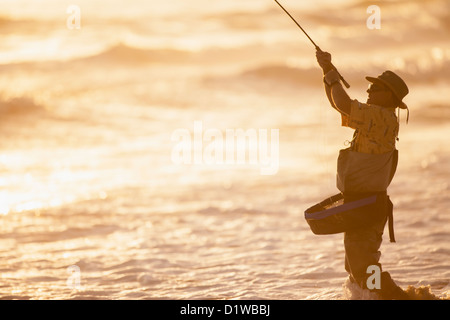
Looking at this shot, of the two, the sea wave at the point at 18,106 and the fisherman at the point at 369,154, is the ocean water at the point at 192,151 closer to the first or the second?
the sea wave at the point at 18,106

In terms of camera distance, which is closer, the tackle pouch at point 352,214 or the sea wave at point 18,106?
the tackle pouch at point 352,214

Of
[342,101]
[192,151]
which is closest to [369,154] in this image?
[342,101]

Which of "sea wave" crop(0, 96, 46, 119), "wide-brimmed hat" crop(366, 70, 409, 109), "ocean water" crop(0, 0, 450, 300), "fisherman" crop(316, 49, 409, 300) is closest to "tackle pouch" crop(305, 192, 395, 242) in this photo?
"fisherman" crop(316, 49, 409, 300)

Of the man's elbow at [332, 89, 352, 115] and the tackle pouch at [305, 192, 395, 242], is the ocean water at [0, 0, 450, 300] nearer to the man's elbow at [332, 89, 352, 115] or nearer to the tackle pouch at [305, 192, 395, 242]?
the tackle pouch at [305, 192, 395, 242]

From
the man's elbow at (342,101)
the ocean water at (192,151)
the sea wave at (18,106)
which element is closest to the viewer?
the man's elbow at (342,101)

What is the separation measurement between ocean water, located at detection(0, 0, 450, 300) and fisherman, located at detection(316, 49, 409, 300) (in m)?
0.33

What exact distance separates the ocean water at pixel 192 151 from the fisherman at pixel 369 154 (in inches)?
13.1

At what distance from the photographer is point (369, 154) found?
17.0ft

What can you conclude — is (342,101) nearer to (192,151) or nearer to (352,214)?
(352,214)

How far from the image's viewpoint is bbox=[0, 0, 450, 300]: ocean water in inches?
278

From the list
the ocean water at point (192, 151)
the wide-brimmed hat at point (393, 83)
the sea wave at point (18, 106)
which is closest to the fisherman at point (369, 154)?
the wide-brimmed hat at point (393, 83)

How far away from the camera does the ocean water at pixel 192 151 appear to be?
706 cm
